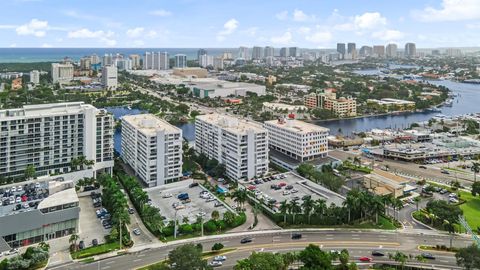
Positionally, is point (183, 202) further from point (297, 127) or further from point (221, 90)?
point (221, 90)

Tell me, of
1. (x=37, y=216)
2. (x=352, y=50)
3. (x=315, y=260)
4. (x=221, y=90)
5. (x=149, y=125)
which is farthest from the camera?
(x=352, y=50)

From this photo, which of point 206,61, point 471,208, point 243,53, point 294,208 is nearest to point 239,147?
point 294,208

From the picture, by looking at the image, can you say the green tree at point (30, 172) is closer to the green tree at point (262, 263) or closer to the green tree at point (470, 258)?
the green tree at point (262, 263)

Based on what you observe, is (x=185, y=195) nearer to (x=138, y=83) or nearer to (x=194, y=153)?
(x=194, y=153)

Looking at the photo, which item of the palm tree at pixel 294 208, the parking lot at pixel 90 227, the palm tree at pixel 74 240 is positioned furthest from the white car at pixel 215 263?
the palm tree at pixel 74 240

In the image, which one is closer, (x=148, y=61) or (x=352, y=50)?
(x=148, y=61)

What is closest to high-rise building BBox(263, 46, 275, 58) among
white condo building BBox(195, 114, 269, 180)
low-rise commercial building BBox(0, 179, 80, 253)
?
white condo building BBox(195, 114, 269, 180)
